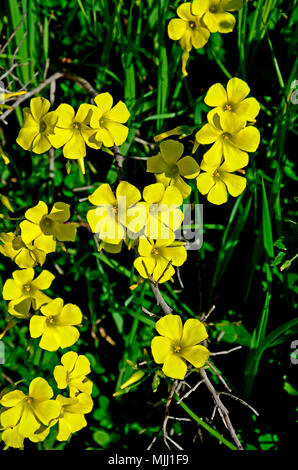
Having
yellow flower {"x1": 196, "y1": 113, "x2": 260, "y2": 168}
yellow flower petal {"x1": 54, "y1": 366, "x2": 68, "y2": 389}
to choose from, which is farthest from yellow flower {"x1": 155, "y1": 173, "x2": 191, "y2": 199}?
yellow flower petal {"x1": 54, "y1": 366, "x2": 68, "y2": 389}

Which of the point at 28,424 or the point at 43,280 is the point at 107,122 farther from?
the point at 28,424

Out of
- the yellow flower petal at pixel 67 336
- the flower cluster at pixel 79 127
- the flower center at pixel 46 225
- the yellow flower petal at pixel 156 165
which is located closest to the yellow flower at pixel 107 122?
the flower cluster at pixel 79 127

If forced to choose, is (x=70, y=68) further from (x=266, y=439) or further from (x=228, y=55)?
(x=266, y=439)

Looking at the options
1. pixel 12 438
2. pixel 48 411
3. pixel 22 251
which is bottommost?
pixel 12 438

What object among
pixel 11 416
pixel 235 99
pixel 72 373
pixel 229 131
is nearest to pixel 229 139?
pixel 229 131

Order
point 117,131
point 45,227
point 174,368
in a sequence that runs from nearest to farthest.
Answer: point 174,368, point 117,131, point 45,227

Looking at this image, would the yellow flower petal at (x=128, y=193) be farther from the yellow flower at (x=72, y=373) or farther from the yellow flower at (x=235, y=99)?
the yellow flower at (x=72, y=373)

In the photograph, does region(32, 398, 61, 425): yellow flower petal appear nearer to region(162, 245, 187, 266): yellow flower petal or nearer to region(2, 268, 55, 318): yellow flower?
region(2, 268, 55, 318): yellow flower
